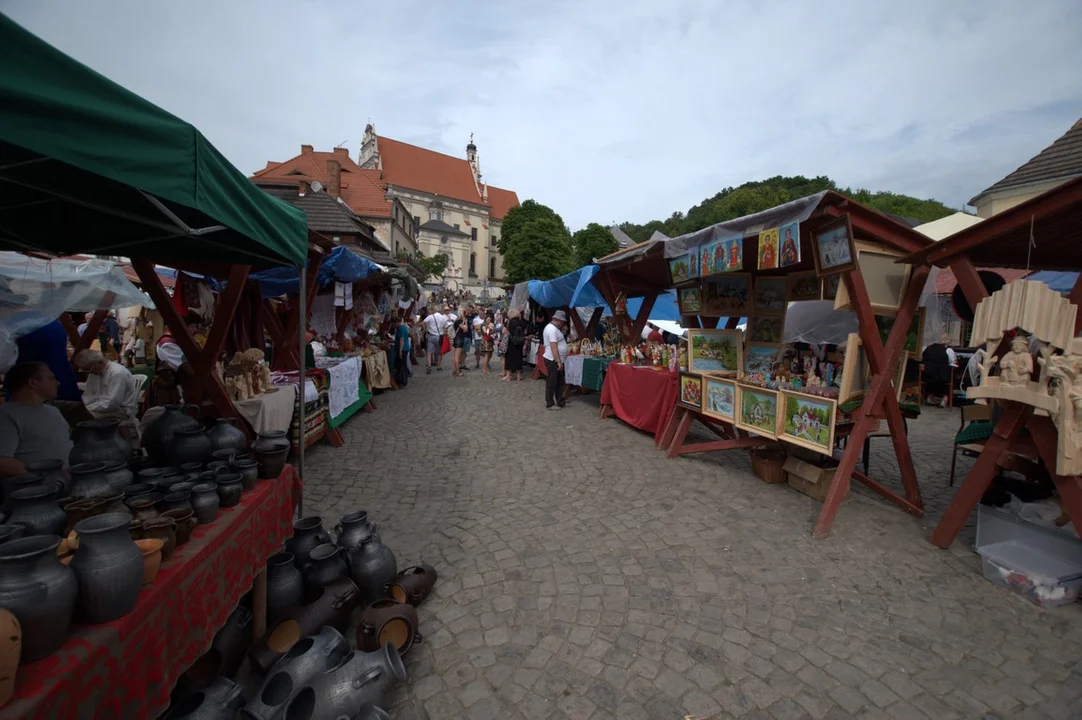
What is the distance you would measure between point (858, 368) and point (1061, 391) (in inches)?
55.9

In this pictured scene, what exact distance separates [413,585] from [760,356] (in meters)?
4.84

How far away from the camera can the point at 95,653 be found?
4.51 feet

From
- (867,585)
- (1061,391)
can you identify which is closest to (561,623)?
(867,585)

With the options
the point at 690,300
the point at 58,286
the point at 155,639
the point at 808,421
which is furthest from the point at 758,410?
the point at 58,286

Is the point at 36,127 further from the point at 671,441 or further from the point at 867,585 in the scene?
the point at 671,441

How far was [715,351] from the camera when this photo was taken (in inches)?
242

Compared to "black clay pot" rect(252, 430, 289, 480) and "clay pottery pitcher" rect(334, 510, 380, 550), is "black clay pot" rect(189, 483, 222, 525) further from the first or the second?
"clay pottery pitcher" rect(334, 510, 380, 550)

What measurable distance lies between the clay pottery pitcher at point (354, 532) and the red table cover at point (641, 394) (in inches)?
181

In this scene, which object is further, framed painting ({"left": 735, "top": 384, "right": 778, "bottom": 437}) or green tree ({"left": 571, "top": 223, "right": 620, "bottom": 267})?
green tree ({"left": 571, "top": 223, "right": 620, "bottom": 267})

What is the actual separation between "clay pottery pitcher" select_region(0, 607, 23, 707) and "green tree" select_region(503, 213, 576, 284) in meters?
53.0

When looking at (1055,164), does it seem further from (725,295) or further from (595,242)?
(595,242)

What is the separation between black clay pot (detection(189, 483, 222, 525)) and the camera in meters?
2.19

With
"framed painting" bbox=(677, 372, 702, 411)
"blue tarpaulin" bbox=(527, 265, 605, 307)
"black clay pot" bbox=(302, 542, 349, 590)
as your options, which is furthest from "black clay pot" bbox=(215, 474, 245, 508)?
"blue tarpaulin" bbox=(527, 265, 605, 307)

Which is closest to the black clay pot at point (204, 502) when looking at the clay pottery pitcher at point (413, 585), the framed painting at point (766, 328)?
the clay pottery pitcher at point (413, 585)
